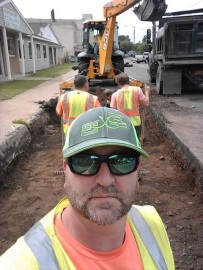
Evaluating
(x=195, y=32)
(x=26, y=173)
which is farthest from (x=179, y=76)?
(x=26, y=173)

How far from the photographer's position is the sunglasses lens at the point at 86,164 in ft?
4.75

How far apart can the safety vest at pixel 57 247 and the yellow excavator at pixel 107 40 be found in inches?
326

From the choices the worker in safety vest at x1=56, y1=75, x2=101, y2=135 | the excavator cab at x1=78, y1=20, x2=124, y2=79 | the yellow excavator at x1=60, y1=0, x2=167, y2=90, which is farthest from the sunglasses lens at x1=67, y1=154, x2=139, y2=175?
the excavator cab at x1=78, y1=20, x2=124, y2=79

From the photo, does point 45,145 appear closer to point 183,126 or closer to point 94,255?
point 183,126

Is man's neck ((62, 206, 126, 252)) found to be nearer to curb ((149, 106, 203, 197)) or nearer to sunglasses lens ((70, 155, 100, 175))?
sunglasses lens ((70, 155, 100, 175))

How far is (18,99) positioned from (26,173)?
24.4 feet

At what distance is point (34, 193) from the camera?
5520mm

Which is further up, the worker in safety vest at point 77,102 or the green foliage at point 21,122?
the worker in safety vest at point 77,102

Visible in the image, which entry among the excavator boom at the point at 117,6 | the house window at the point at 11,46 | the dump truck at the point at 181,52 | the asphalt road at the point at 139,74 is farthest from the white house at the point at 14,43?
the dump truck at the point at 181,52

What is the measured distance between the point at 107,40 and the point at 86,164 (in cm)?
1220

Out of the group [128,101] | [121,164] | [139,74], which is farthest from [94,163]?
[139,74]

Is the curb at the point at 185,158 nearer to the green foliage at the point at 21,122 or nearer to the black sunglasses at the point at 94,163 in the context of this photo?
the green foliage at the point at 21,122

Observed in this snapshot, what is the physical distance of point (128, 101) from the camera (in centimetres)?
608

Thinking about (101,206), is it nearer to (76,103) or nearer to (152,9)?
(76,103)
